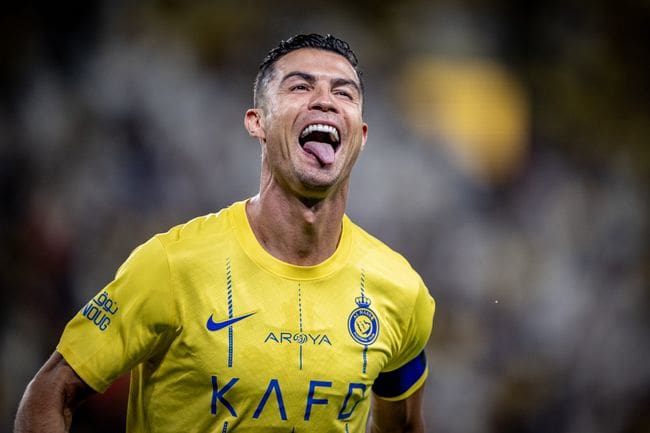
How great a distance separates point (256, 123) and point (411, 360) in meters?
0.98

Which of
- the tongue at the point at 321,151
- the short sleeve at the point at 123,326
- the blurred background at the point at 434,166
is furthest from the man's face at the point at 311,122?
the blurred background at the point at 434,166

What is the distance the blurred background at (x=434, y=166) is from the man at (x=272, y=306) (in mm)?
2589

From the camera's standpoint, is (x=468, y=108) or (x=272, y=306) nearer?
(x=272, y=306)

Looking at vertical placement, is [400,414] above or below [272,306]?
below

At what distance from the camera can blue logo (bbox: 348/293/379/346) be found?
8.25 ft

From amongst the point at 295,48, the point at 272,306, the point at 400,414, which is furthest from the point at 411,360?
the point at 295,48

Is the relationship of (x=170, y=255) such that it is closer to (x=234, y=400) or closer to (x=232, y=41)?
(x=234, y=400)

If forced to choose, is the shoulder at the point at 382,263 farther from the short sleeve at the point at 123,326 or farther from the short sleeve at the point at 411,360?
the short sleeve at the point at 123,326

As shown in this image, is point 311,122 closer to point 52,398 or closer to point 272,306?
point 272,306

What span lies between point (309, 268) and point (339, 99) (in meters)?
0.55

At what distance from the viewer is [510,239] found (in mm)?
5375

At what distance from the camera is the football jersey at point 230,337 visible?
2.31 m

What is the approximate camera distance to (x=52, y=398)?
7.40 ft

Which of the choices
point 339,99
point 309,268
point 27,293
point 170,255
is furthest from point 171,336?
point 27,293
